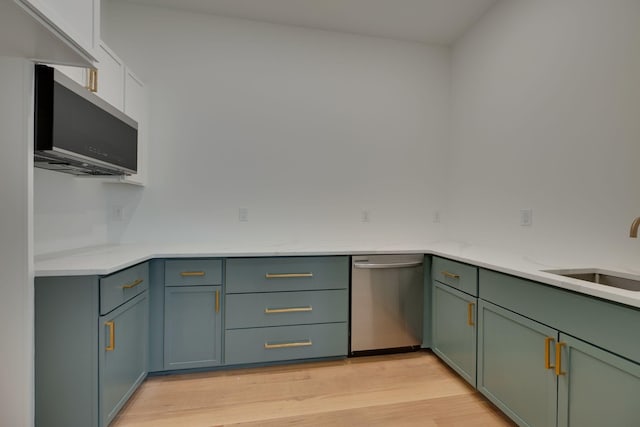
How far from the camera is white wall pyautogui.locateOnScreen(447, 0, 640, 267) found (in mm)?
1635

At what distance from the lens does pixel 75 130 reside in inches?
55.1

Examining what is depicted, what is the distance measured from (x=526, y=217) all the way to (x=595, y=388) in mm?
1227

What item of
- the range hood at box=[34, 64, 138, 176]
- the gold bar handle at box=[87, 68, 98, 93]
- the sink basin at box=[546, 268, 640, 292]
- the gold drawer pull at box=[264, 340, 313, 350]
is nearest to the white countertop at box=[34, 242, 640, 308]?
the sink basin at box=[546, 268, 640, 292]

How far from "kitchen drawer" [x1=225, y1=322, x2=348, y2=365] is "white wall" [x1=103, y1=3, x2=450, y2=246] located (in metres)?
0.74

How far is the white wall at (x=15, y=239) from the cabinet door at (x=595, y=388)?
2195 millimetres

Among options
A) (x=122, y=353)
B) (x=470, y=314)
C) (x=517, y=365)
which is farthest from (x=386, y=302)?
(x=122, y=353)

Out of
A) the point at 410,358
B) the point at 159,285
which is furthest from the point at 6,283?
the point at 410,358

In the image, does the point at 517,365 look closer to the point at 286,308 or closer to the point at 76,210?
the point at 286,308

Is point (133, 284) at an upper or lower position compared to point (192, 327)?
upper

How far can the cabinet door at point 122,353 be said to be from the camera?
5.03 ft

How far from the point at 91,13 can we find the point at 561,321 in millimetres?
2308

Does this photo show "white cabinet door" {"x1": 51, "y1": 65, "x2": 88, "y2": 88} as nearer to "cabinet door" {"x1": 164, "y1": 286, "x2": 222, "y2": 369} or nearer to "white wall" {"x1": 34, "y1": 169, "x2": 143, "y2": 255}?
"white wall" {"x1": 34, "y1": 169, "x2": 143, "y2": 255}

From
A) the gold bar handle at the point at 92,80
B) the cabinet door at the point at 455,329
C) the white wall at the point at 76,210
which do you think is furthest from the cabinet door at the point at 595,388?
the white wall at the point at 76,210

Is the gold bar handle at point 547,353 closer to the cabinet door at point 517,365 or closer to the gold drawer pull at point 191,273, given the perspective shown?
the cabinet door at point 517,365
